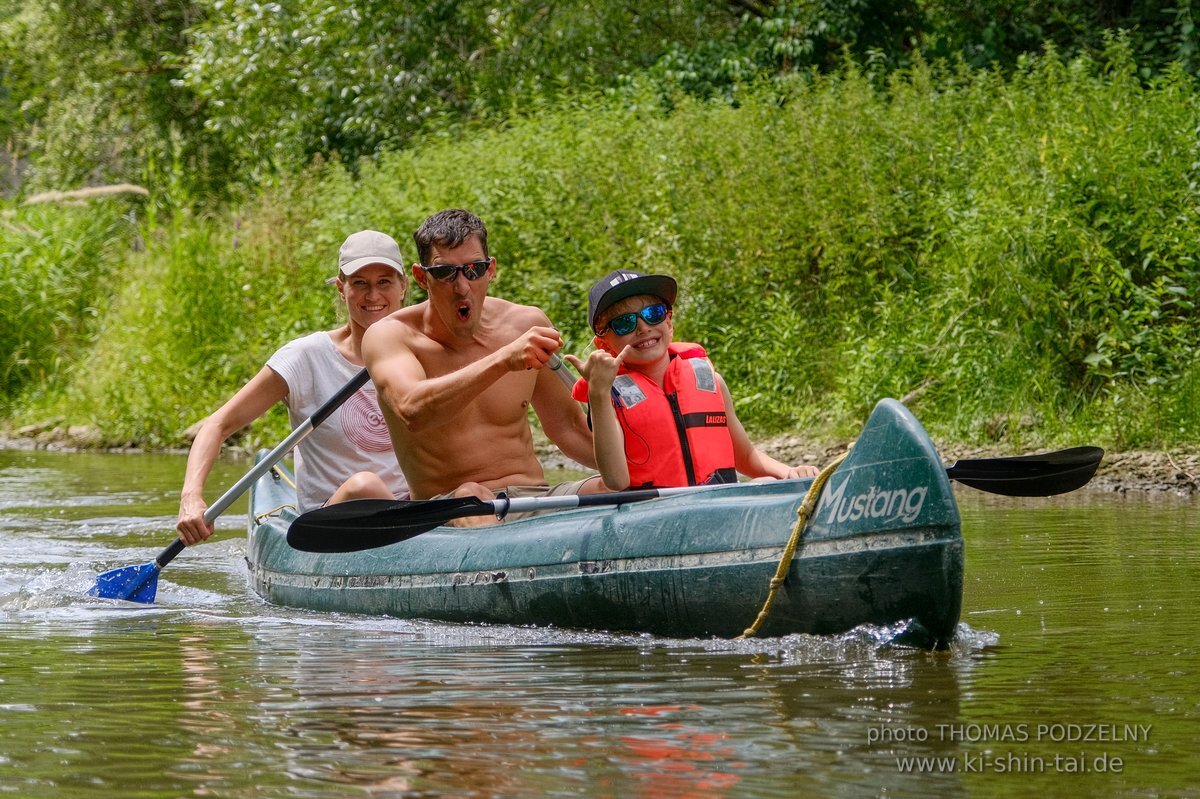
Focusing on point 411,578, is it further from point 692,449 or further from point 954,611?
point 954,611

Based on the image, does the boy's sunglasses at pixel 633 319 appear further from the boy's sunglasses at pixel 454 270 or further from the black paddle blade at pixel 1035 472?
the black paddle blade at pixel 1035 472

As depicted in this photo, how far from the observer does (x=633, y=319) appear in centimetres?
477

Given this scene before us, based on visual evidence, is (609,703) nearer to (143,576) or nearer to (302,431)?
(302,431)

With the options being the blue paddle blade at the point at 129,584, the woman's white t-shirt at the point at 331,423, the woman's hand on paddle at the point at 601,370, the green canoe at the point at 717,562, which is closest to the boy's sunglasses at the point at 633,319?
the woman's hand on paddle at the point at 601,370

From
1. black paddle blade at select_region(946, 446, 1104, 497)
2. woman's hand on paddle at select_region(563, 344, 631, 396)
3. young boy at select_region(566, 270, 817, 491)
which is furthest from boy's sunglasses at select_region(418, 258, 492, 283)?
black paddle blade at select_region(946, 446, 1104, 497)

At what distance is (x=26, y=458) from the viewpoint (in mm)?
13234

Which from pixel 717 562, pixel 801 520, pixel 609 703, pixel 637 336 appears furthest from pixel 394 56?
pixel 609 703

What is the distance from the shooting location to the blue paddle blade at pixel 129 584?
19.7ft

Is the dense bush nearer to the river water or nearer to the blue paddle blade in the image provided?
the river water

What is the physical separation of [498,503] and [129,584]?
2.01 metres

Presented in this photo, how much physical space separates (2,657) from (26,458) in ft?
30.0

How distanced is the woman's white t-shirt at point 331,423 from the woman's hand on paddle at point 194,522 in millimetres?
433

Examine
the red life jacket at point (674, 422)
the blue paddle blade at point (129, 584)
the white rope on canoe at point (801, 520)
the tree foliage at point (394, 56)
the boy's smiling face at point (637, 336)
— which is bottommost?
the blue paddle blade at point (129, 584)

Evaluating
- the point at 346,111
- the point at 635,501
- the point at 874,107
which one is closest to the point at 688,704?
the point at 635,501
